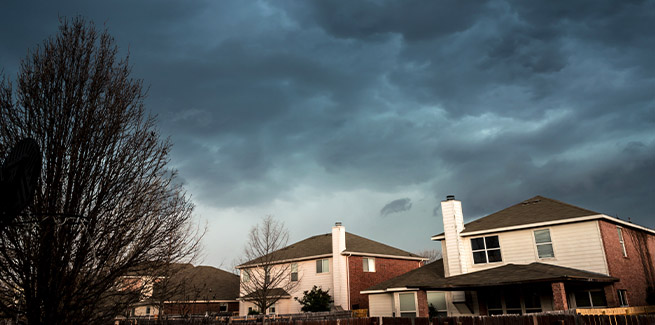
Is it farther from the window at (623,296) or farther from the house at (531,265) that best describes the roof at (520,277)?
the window at (623,296)

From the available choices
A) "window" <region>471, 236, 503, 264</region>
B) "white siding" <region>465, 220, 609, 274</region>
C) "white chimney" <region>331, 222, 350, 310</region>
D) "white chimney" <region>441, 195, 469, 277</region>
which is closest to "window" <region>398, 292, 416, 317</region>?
"white chimney" <region>441, 195, 469, 277</region>

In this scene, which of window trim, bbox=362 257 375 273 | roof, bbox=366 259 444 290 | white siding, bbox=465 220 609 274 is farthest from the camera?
window trim, bbox=362 257 375 273

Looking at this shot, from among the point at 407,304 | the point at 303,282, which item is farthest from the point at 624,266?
the point at 303,282

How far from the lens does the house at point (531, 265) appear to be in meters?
19.7

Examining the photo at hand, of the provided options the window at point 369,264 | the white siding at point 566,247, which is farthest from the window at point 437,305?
the window at point 369,264

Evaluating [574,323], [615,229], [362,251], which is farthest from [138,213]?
[362,251]

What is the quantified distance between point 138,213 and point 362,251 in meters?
29.3

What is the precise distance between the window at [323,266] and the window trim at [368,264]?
10.4ft

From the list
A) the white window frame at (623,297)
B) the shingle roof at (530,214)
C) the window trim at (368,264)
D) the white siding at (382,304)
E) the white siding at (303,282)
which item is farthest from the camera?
the window trim at (368,264)

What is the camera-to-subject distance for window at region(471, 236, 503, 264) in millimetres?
24109

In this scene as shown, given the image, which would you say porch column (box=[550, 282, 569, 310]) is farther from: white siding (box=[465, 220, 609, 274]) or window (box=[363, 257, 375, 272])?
window (box=[363, 257, 375, 272])

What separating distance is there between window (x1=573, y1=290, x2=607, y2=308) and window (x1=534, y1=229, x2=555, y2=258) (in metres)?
2.25

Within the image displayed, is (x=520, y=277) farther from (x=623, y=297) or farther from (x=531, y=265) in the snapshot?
(x=623, y=297)

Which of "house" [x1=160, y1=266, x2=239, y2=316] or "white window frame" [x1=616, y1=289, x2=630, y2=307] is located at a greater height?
"house" [x1=160, y1=266, x2=239, y2=316]
